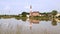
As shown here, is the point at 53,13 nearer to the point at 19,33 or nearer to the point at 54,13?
the point at 54,13

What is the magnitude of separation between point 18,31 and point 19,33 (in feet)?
2.04

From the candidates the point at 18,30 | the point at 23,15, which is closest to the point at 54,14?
the point at 23,15

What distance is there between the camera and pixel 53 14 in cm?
4959

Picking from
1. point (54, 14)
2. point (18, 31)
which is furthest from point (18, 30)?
point (54, 14)

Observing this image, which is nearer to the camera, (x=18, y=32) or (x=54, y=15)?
(x=18, y=32)

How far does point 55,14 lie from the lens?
49.2m

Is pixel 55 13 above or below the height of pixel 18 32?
below

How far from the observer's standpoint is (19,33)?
10445 millimetres

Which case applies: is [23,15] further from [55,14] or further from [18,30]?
[18,30]

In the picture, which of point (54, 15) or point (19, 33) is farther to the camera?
A: point (54, 15)

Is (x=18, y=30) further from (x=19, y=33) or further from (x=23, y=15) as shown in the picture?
(x=23, y=15)

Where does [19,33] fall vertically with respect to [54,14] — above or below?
above

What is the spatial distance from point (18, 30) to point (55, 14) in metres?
39.1

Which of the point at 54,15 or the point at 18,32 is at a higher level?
the point at 18,32
